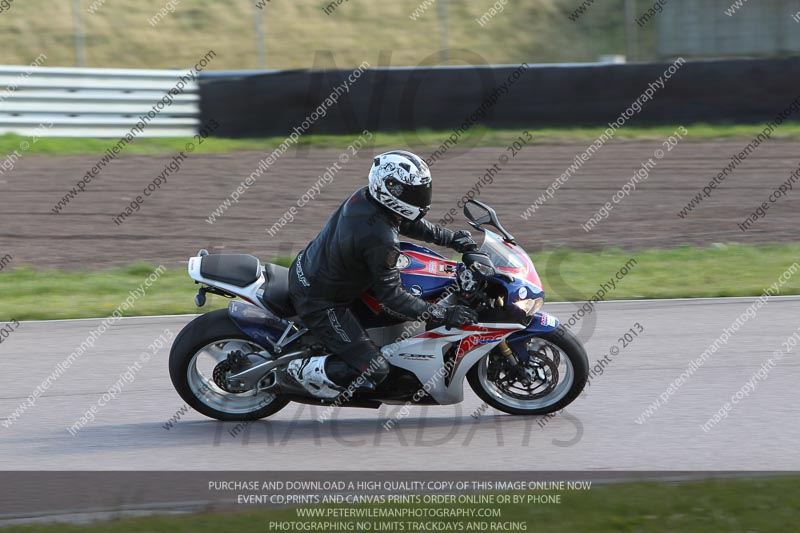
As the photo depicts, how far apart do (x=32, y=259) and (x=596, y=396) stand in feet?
25.5

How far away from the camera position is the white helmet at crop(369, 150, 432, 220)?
6.07m

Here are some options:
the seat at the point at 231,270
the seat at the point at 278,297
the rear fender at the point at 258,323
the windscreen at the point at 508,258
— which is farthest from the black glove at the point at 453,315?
the seat at the point at 231,270

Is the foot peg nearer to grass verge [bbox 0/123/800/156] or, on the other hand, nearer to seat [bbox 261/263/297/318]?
seat [bbox 261/263/297/318]

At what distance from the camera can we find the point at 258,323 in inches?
262

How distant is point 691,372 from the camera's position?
777 cm

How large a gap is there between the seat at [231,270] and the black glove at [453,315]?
3.94 ft

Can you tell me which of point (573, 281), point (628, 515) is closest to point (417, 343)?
point (628, 515)

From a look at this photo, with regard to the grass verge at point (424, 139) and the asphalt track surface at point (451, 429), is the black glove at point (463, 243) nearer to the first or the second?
the asphalt track surface at point (451, 429)

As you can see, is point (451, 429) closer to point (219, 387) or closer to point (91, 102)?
point (219, 387)

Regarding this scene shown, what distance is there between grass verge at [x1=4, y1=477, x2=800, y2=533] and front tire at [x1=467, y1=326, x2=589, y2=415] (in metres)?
1.33

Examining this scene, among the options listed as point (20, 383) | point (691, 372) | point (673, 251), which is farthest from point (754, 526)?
point (673, 251)

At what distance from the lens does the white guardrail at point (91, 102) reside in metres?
17.2

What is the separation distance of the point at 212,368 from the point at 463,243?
191 centimetres

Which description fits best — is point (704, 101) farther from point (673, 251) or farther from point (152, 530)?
point (152, 530)
